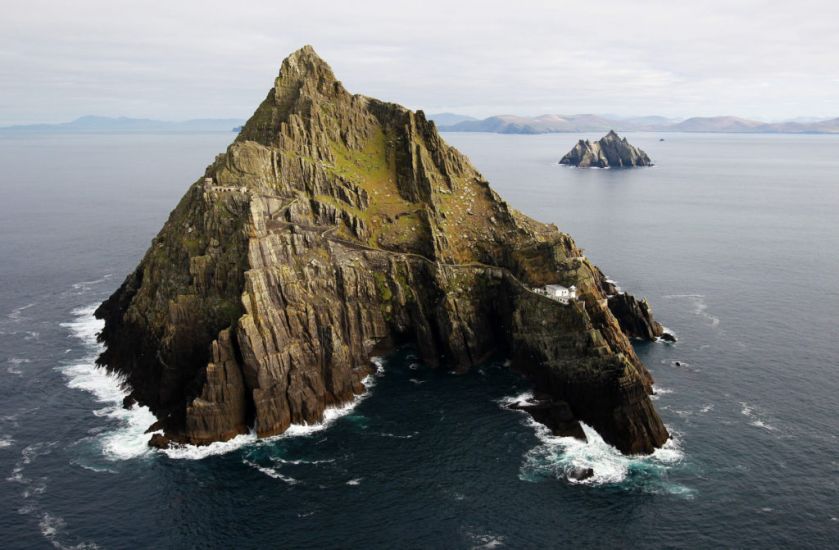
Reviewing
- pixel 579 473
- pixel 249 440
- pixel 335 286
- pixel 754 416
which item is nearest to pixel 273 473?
pixel 249 440

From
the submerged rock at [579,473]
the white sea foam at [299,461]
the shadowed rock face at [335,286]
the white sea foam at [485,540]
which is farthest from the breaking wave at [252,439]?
the submerged rock at [579,473]

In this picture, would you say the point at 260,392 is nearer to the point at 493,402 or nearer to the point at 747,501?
the point at 493,402

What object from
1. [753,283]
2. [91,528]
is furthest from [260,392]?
[753,283]

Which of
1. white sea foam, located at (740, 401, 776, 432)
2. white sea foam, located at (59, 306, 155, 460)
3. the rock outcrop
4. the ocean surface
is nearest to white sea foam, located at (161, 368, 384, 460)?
the ocean surface

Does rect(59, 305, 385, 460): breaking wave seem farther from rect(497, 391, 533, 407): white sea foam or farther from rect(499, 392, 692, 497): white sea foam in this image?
rect(499, 392, 692, 497): white sea foam

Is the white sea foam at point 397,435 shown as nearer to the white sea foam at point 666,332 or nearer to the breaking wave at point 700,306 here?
the white sea foam at point 666,332

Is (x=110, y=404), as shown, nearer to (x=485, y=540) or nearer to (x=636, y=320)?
(x=485, y=540)
